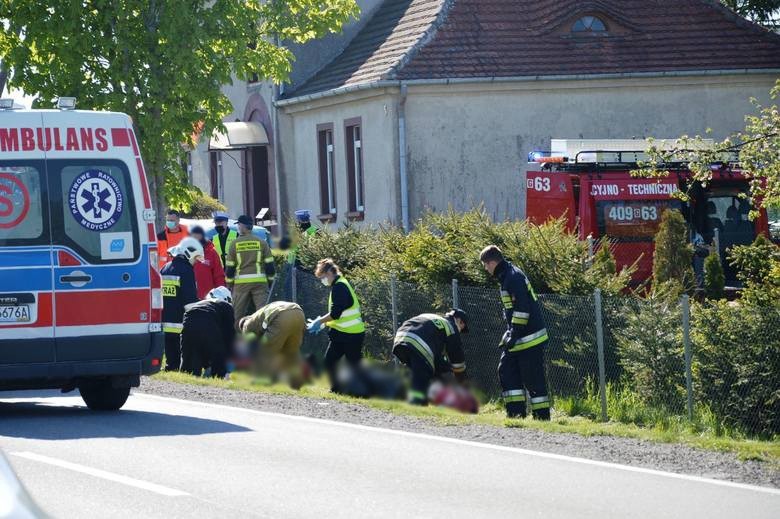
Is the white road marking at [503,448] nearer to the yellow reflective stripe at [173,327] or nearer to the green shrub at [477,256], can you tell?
the yellow reflective stripe at [173,327]

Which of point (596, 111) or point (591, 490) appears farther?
point (596, 111)

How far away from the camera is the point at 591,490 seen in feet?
29.2

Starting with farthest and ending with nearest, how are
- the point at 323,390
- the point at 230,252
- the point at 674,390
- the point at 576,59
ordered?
the point at 576,59
the point at 230,252
the point at 323,390
the point at 674,390

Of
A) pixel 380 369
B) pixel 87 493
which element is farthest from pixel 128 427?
pixel 380 369

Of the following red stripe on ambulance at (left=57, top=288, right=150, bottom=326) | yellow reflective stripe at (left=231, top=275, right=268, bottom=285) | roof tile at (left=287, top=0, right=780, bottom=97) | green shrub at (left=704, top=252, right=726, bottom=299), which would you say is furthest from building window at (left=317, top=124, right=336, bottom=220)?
red stripe on ambulance at (left=57, top=288, right=150, bottom=326)

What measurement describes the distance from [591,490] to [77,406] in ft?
21.6

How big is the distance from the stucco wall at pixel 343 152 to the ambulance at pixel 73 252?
1508 cm

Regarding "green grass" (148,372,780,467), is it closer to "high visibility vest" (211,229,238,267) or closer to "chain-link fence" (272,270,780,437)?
"chain-link fence" (272,270,780,437)

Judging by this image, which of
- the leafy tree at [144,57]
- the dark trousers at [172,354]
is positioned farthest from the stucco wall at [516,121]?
the dark trousers at [172,354]

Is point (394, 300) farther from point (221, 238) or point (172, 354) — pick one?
point (221, 238)

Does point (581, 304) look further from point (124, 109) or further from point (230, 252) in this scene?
point (124, 109)

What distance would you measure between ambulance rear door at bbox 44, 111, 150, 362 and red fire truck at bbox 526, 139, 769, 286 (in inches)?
347

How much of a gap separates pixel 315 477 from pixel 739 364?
4.65 metres

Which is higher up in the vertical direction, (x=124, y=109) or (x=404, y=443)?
(x=124, y=109)
